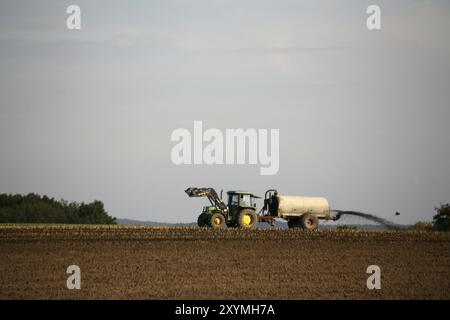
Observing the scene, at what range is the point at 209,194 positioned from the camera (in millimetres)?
41719

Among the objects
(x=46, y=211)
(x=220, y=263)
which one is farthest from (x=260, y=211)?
(x=46, y=211)

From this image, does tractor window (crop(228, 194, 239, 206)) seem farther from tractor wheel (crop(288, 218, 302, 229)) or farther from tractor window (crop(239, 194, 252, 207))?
tractor wheel (crop(288, 218, 302, 229))

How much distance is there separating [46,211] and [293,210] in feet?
79.6

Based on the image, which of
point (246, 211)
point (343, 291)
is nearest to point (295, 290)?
point (343, 291)

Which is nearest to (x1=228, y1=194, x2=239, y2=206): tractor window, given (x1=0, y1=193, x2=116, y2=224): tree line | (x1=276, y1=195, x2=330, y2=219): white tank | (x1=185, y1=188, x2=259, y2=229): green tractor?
(x1=185, y1=188, x2=259, y2=229): green tractor

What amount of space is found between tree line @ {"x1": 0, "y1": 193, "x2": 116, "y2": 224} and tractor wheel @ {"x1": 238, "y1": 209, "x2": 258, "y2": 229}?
22.9m

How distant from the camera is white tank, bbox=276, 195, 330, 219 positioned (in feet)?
140

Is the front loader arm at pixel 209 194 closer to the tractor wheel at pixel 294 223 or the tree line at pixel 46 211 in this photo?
the tractor wheel at pixel 294 223

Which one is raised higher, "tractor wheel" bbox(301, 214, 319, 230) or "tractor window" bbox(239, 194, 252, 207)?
"tractor window" bbox(239, 194, 252, 207)

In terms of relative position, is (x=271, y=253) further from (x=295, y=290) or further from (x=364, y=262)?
(x=295, y=290)

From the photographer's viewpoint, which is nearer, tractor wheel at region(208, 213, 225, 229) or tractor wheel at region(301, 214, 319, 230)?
tractor wheel at region(208, 213, 225, 229)

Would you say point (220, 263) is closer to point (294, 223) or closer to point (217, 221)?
point (217, 221)
